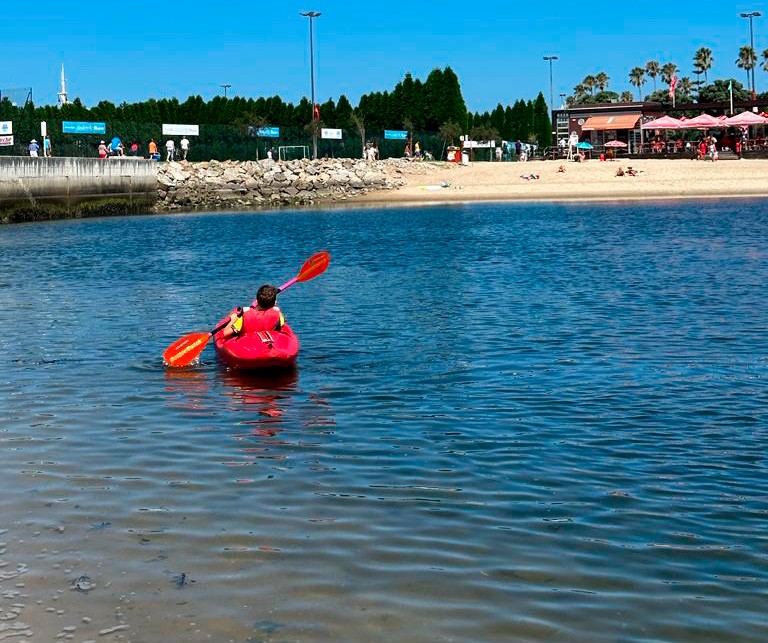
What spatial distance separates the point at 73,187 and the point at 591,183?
88.9 ft

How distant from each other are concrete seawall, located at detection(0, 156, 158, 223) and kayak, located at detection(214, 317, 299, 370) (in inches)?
1447

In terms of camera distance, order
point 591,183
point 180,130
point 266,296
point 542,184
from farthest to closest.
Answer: point 180,130, point 542,184, point 591,183, point 266,296

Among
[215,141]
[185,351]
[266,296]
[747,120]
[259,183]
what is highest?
[747,120]

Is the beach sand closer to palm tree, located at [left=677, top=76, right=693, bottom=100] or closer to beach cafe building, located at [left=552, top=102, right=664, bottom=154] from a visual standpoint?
beach cafe building, located at [left=552, top=102, right=664, bottom=154]

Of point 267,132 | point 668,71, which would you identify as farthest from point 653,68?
point 267,132

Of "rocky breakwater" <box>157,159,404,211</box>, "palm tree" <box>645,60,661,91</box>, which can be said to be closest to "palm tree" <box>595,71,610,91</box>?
"palm tree" <box>645,60,661,91</box>

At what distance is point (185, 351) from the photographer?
45.8ft

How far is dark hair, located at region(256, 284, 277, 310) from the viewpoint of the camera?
520 inches

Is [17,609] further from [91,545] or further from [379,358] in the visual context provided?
[379,358]

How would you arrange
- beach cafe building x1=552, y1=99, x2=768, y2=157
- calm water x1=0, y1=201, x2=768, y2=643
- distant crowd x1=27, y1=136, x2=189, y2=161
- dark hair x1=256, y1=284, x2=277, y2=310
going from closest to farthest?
calm water x1=0, y1=201, x2=768, y2=643
dark hair x1=256, y1=284, x2=277, y2=310
distant crowd x1=27, y1=136, x2=189, y2=161
beach cafe building x1=552, y1=99, x2=768, y2=157

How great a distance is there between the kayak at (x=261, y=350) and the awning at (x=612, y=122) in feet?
250

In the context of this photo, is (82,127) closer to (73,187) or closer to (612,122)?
(73,187)

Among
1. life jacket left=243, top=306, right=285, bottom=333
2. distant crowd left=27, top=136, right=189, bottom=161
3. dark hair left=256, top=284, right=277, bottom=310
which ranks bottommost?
life jacket left=243, top=306, right=285, bottom=333

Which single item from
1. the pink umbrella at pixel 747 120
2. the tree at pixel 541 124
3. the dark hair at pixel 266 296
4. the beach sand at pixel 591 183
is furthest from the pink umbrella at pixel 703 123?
the dark hair at pixel 266 296
